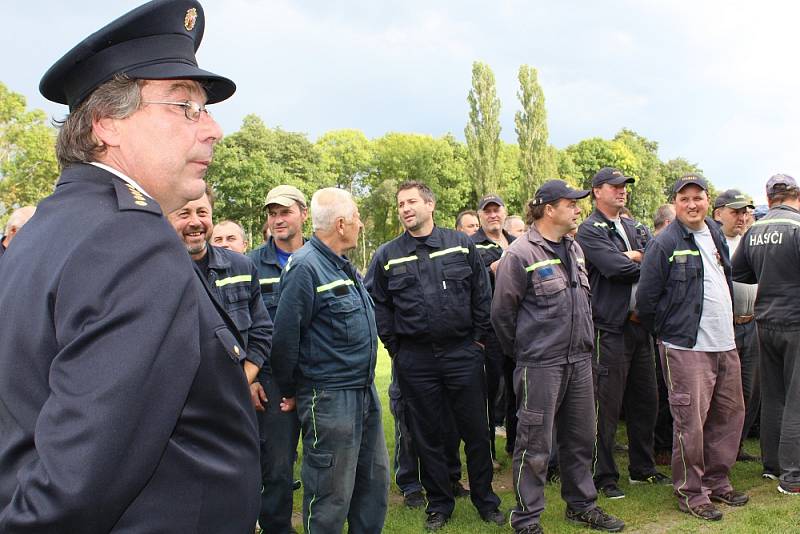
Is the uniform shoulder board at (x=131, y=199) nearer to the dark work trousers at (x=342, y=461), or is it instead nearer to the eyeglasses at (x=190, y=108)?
the eyeglasses at (x=190, y=108)

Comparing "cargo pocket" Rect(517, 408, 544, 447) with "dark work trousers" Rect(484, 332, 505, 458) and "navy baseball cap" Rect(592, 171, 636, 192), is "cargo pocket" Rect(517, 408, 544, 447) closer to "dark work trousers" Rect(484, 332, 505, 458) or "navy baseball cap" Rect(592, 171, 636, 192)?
"dark work trousers" Rect(484, 332, 505, 458)

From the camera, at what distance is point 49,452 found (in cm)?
121

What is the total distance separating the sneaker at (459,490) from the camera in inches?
238

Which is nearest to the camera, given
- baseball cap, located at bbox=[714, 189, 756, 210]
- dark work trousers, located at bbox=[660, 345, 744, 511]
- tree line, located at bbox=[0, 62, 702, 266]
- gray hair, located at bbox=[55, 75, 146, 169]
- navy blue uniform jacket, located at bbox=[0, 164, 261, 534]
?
navy blue uniform jacket, located at bbox=[0, 164, 261, 534]

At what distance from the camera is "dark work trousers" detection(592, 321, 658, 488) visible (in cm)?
596

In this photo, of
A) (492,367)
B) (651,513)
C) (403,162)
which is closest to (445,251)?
(492,367)

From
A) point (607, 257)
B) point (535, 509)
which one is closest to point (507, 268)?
point (607, 257)

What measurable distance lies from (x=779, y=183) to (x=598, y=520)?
3576 millimetres

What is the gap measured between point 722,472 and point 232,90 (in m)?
5.36

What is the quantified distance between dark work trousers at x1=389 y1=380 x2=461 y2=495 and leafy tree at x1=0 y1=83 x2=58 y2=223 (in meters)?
31.7

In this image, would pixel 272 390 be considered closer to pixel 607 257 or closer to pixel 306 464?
pixel 306 464

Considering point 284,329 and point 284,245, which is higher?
point 284,245

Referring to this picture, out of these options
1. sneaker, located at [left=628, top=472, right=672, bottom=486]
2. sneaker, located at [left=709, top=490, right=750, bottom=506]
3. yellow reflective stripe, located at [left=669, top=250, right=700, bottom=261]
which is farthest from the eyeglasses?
sneaker, located at [left=628, top=472, right=672, bottom=486]

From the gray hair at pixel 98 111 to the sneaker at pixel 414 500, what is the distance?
195 inches
